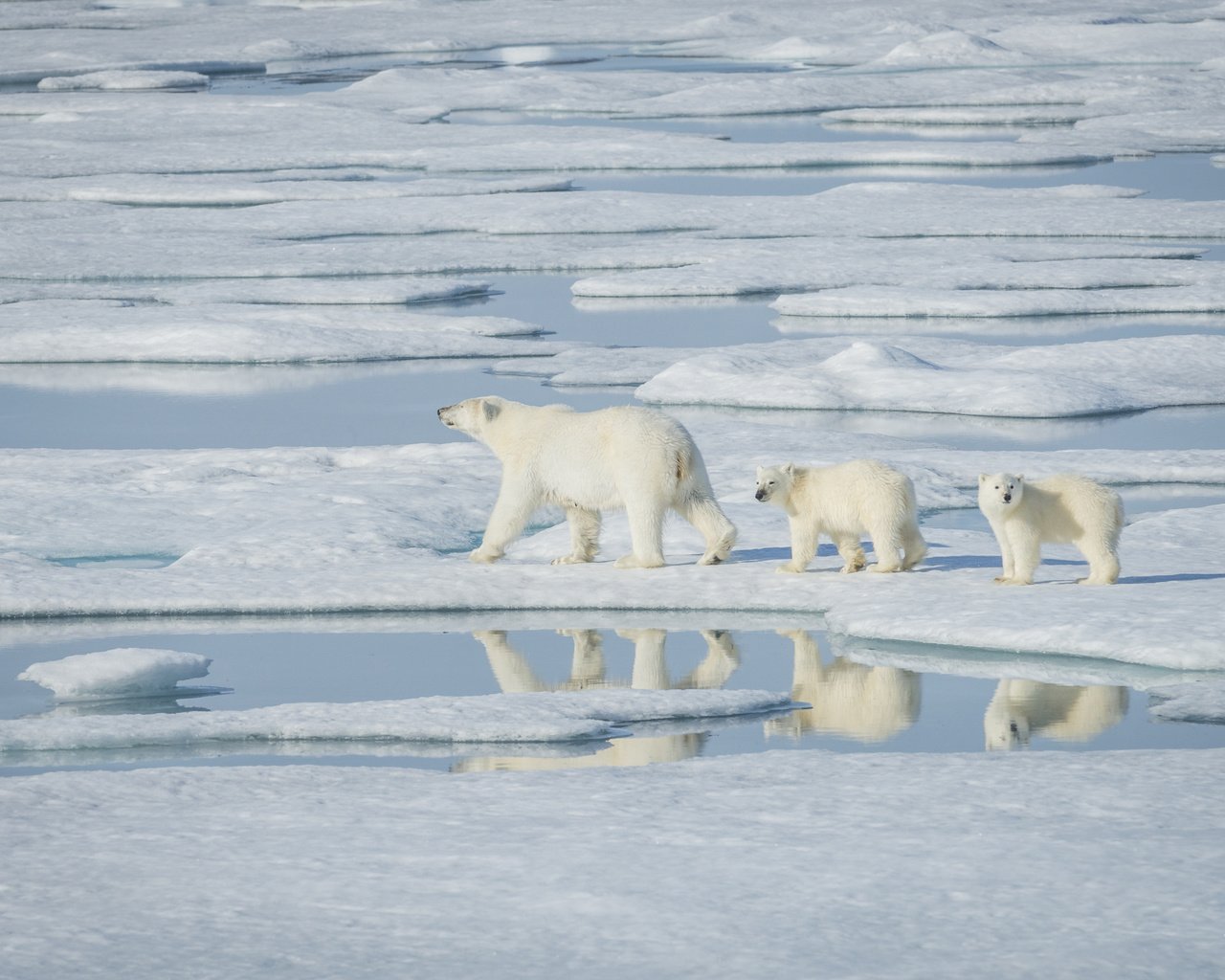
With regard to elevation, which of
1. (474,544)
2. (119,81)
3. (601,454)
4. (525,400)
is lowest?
(474,544)

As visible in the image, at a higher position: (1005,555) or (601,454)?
(601,454)

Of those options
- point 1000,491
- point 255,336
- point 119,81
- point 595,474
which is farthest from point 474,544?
point 119,81

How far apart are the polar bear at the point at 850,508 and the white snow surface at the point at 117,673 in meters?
1.94

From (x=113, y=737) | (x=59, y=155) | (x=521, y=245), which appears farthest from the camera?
(x=59, y=155)

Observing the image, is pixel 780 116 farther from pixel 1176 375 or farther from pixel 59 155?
pixel 1176 375

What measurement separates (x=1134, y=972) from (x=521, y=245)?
1298cm

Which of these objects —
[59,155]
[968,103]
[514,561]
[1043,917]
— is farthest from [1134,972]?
[968,103]

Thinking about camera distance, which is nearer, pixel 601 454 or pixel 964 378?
pixel 601 454

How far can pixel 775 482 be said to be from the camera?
6594 millimetres

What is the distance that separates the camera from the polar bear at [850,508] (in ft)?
21.2

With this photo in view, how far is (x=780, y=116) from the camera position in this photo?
26.3 m

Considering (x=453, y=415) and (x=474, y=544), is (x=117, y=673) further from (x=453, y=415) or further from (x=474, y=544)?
(x=474, y=544)

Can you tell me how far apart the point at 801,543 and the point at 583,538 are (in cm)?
80

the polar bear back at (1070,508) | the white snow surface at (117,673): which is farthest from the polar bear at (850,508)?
the white snow surface at (117,673)
